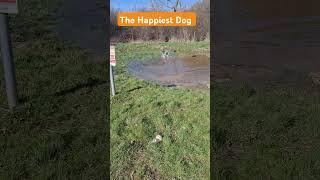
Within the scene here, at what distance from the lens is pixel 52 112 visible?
5582 mm

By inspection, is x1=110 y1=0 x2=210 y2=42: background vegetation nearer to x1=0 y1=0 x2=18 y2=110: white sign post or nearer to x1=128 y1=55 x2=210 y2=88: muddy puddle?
x1=128 y1=55 x2=210 y2=88: muddy puddle

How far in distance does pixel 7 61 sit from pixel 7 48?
0.17m

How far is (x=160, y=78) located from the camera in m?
3.51
